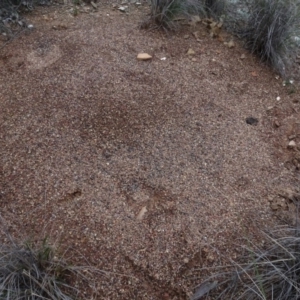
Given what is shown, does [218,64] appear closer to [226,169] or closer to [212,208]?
[226,169]

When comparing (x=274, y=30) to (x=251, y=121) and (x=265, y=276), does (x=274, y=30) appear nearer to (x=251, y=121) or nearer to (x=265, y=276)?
(x=251, y=121)

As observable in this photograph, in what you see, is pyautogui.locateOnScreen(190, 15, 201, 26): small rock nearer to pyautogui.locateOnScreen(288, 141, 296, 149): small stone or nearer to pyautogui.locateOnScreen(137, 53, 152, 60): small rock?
pyautogui.locateOnScreen(137, 53, 152, 60): small rock

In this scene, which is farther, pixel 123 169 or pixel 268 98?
pixel 268 98

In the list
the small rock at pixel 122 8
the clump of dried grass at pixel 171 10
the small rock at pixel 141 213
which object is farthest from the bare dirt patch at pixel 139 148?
the small rock at pixel 122 8

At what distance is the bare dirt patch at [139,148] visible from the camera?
1831mm

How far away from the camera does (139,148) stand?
7.23 ft

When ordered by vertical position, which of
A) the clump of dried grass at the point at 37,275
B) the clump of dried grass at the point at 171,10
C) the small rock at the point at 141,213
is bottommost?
the small rock at the point at 141,213

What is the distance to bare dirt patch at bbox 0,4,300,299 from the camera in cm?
183

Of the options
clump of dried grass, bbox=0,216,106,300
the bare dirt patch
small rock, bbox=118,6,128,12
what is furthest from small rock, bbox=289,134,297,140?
small rock, bbox=118,6,128,12

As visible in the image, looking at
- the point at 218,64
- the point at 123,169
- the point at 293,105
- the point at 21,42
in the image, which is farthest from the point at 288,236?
the point at 21,42

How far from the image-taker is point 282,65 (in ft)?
9.37

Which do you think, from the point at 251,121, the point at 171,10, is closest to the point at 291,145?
the point at 251,121

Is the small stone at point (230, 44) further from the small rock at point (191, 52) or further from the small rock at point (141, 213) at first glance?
the small rock at point (141, 213)

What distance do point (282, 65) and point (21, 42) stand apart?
1.84 meters
